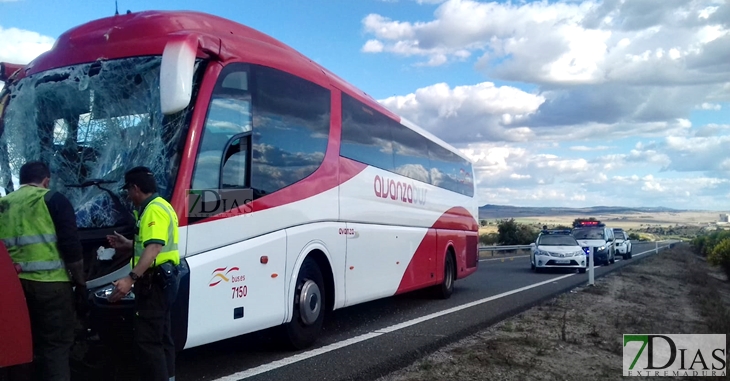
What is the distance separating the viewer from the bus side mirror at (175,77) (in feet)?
17.9

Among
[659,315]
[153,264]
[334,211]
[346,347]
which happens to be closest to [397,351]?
[346,347]

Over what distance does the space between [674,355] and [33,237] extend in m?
6.87

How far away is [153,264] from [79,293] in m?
0.56

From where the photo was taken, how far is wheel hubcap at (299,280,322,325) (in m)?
8.08

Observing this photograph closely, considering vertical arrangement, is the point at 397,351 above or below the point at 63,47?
below

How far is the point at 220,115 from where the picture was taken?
661cm

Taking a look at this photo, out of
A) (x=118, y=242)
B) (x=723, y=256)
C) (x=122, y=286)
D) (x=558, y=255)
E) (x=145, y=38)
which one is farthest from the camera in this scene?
(x=723, y=256)

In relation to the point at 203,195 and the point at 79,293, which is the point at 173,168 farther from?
the point at 79,293

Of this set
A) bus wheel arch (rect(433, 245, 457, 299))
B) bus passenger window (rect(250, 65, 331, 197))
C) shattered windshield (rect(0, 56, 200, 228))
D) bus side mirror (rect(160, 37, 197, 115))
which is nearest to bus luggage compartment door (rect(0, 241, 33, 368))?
shattered windshield (rect(0, 56, 200, 228))

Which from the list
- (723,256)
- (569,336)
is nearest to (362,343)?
(569,336)

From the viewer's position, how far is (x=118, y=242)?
17.8 ft

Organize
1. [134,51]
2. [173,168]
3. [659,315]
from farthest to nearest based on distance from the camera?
[659,315]
[134,51]
[173,168]

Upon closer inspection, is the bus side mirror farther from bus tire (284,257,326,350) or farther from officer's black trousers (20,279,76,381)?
bus tire (284,257,326,350)

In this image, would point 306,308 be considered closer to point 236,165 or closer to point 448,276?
point 236,165
